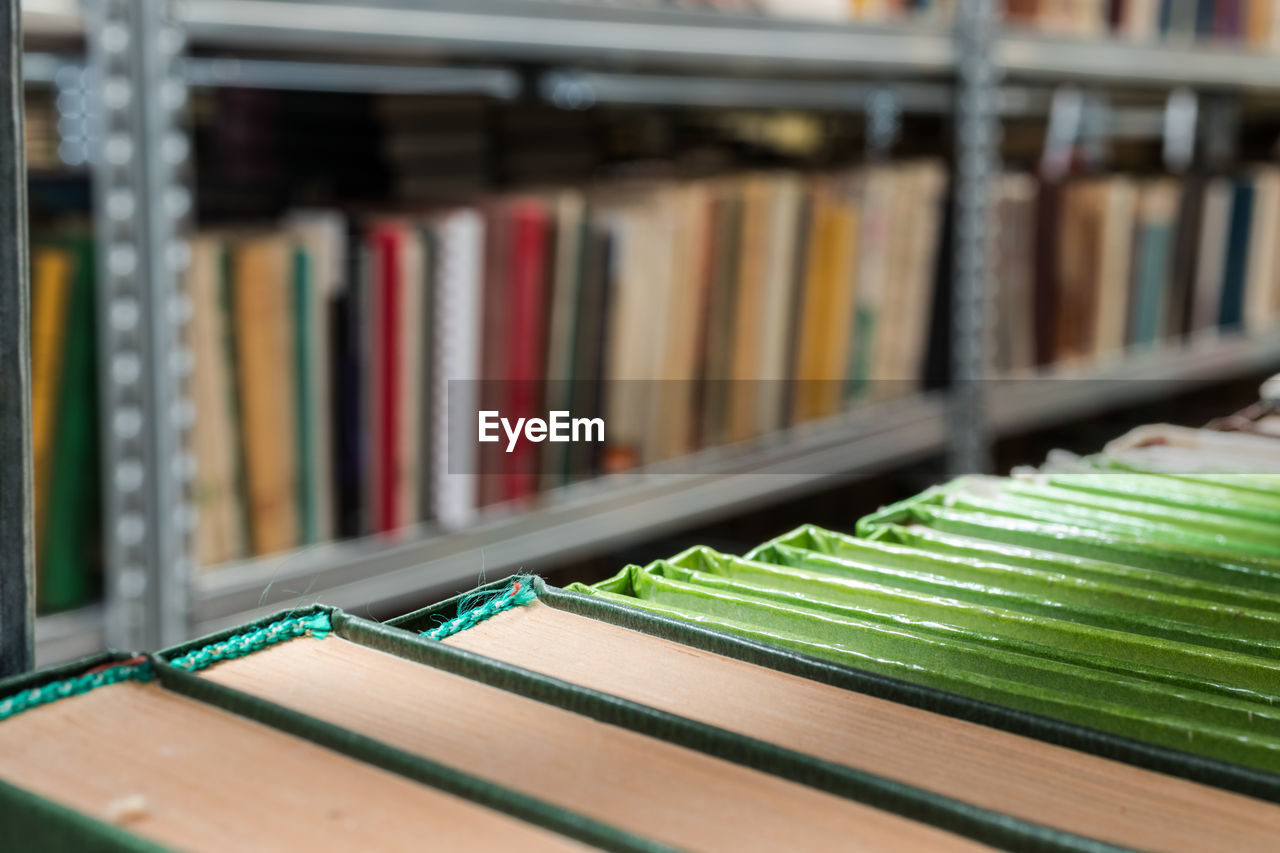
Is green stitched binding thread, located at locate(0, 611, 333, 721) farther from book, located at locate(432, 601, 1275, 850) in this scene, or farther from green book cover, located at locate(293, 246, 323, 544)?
green book cover, located at locate(293, 246, 323, 544)

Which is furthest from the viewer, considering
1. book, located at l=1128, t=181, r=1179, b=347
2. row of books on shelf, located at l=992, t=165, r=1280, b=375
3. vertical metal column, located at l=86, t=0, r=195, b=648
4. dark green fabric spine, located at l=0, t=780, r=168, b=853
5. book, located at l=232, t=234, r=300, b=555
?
book, located at l=1128, t=181, r=1179, b=347

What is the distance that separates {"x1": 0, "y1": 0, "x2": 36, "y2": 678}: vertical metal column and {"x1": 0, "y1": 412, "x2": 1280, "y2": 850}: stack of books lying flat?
0.03 m

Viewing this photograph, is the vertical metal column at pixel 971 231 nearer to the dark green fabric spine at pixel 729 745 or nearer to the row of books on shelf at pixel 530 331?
the row of books on shelf at pixel 530 331

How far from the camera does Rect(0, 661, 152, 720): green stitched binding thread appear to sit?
0.94ft

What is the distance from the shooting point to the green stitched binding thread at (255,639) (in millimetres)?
324

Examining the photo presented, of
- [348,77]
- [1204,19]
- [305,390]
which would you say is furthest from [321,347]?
[1204,19]

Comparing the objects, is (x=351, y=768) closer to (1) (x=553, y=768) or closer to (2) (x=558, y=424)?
(1) (x=553, y=768)

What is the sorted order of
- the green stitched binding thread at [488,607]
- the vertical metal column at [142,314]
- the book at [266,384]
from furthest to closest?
the book at [266,384] < the vertical metal column at [142,314] < the green stitched binding thread at [488,607]

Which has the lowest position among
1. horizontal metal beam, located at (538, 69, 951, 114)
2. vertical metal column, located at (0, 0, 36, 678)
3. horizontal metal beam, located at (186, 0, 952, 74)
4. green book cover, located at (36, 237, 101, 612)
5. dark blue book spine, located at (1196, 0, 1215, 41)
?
green book cover, located at (36, 237, 101, 612)

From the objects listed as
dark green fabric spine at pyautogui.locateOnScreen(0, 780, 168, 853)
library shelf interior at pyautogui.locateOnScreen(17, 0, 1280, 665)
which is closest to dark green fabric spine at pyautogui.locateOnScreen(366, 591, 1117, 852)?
dark green fabric spine at pyautogui.locateOnScreen(0, 780, 168, 853)

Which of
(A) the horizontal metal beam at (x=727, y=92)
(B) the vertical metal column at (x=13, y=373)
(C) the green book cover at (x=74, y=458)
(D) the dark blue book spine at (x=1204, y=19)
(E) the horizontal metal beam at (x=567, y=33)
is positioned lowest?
(C) the green book cover at (x=74, y=458)

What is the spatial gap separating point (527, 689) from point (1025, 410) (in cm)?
146

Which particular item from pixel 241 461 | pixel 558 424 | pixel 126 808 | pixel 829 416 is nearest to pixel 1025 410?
pixel 829 416

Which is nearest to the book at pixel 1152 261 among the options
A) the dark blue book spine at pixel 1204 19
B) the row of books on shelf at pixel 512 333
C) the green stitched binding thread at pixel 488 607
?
the dark blue book spine at pixel 1204 19
